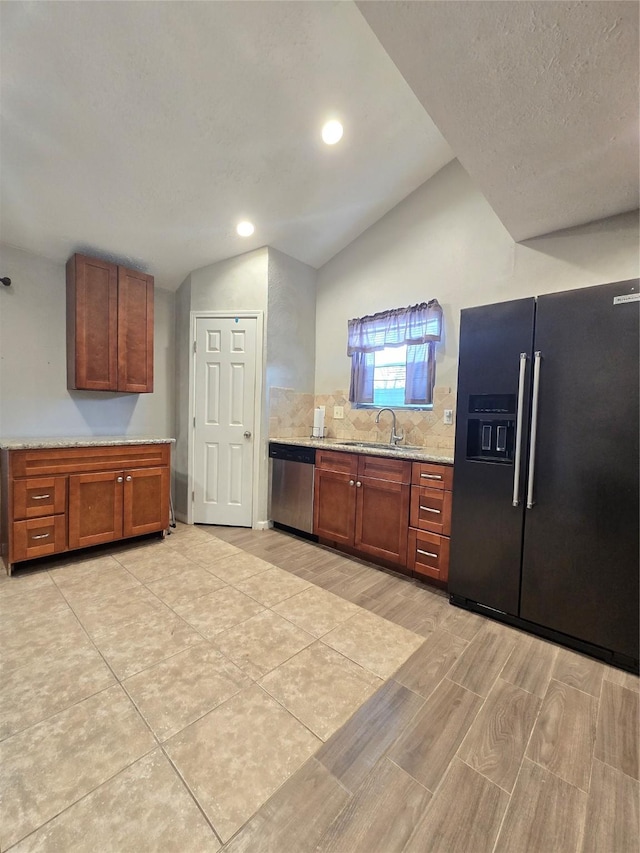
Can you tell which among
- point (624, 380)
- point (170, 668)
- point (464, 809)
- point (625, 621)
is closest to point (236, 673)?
point (170, 668)

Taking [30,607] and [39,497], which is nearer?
[30,607]

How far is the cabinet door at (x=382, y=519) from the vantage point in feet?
8.69

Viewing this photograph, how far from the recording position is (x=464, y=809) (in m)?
1.09

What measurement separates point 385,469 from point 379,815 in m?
1.91

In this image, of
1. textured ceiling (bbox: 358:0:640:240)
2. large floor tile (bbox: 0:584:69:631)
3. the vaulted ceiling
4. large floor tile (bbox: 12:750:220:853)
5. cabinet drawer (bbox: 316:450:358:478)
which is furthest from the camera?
cabinet drawer (bbox: 316:450:358:478)

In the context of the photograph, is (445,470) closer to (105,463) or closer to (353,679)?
(353,679)

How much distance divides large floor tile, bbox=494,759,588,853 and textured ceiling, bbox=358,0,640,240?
2.49 metres

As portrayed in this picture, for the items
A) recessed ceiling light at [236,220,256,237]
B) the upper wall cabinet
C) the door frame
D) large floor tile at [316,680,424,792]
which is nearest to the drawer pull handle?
large floor tile at [316,680,424,792]

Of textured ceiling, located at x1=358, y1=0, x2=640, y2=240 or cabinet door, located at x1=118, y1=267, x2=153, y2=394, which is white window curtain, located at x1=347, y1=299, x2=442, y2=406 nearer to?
textured ceiling, located at x1=358, y1=0, x2=640, y2=240

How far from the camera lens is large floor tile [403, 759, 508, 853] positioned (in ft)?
3.27

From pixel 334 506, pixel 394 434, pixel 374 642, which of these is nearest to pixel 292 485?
pixel 334 506

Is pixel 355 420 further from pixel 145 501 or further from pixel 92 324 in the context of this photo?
pixel 92 324

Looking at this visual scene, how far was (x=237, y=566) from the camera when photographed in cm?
275

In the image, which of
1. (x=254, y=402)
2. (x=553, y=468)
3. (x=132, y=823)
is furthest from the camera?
(x=254, y=402)
